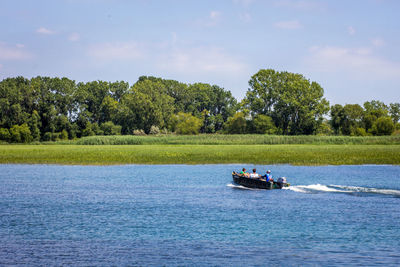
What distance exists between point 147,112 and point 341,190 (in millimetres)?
110513

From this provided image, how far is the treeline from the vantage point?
136875 millimetres

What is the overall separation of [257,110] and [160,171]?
88.9 metres

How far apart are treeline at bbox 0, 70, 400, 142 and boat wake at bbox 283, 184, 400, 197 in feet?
303

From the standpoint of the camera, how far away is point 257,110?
144750 mm

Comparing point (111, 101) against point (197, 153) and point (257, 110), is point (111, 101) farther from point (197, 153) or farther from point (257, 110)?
point (197, 153)

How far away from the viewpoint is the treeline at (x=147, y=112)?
5389 inches

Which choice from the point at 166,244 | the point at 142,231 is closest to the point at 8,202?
the point at 142,231

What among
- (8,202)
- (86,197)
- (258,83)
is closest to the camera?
(8,202)

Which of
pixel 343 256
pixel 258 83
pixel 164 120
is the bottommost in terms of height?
pixel 343 256

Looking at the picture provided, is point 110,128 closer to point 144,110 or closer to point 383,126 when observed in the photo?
point 144,110

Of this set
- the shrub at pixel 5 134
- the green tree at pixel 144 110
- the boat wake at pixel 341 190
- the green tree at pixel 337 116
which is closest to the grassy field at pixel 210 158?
the boat wake at pixel 341 190

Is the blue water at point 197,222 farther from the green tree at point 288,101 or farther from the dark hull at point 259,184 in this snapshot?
the green tree at point 288,101

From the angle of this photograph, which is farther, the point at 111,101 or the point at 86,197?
the point at 111,101

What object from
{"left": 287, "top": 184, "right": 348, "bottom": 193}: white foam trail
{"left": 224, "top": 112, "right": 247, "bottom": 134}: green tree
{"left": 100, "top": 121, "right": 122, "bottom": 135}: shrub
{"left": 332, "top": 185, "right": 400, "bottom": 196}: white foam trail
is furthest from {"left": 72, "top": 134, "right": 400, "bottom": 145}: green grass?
{"left": 332, "top": 185, "right": 400, "bottom": 196}: white foam trail
